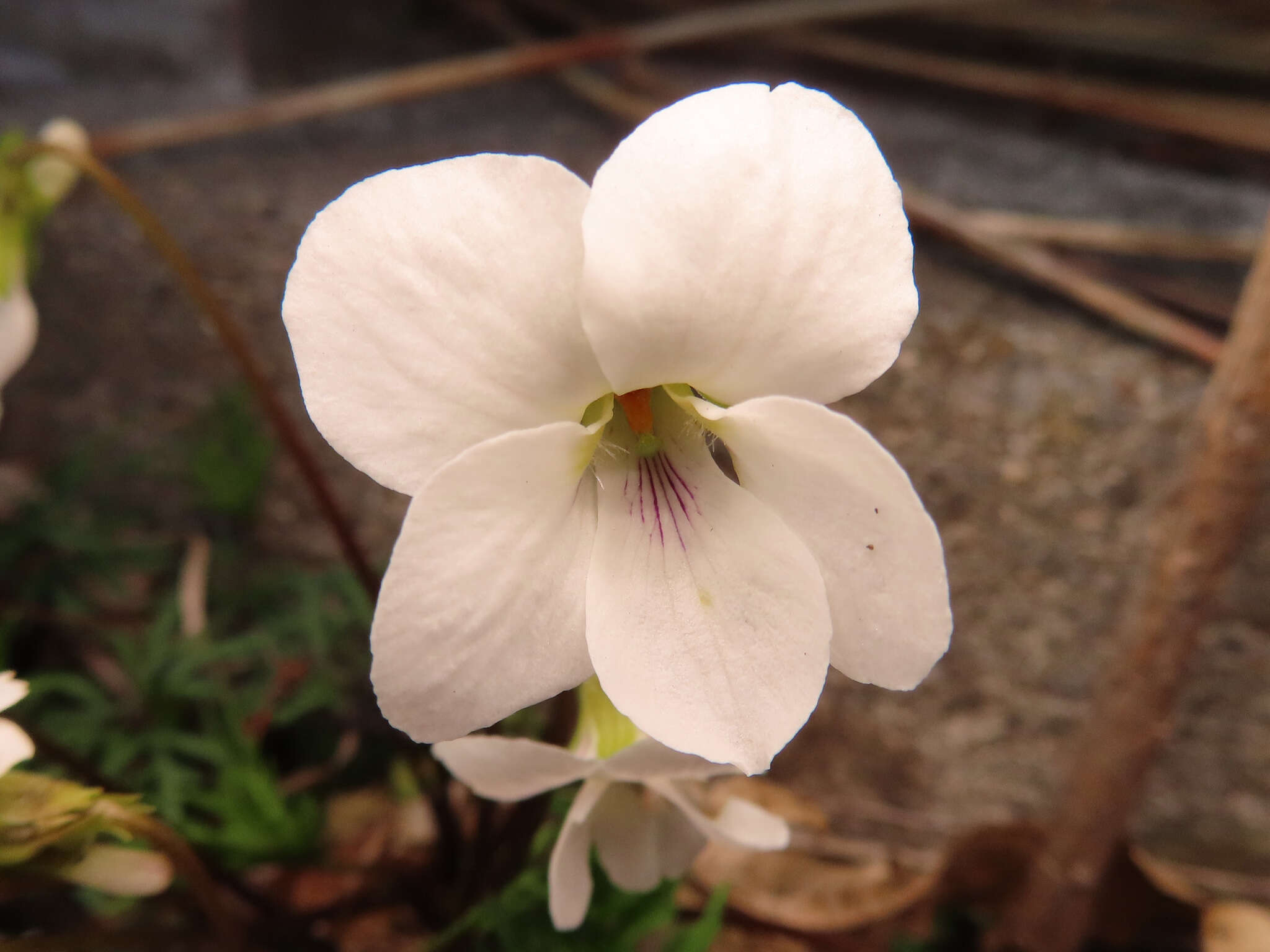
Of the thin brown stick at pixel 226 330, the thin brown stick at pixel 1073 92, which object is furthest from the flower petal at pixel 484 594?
the thin brown stick at pixel 1073 92

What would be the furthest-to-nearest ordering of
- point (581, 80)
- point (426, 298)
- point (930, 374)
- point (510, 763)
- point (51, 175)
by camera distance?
point (581, 80), point (930, 374), point (51, 175), point (510, 763), point (426, 298)

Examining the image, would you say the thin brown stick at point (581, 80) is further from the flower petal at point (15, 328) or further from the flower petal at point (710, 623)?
the flower petal at point (710, 623)

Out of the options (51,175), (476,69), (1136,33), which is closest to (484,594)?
(51,175)

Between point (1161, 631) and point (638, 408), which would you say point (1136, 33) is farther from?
point (638, 408)

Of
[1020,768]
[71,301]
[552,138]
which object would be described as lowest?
[1020,768]

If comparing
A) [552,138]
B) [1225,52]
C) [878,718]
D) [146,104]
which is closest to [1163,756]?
[878,718]

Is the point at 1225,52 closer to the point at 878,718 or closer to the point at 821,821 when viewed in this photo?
the point at 878,718
